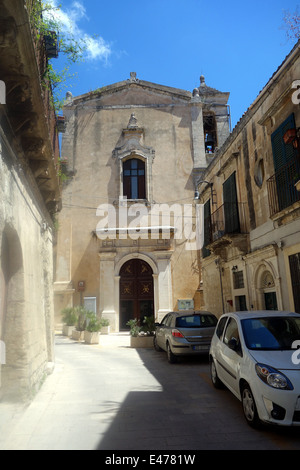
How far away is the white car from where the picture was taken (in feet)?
13.5

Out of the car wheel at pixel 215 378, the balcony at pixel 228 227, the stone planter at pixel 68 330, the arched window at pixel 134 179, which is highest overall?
the arched window at pixel 134 179

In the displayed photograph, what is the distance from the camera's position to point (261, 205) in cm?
1058

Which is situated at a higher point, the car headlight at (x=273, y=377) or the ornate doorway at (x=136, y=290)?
the ornate doorway at (x=136, y=290)

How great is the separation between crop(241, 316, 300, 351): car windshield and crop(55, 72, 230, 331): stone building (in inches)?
540

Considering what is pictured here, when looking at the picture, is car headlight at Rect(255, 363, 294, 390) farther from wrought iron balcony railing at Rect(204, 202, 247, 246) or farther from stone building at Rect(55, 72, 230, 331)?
stone building at Rect(55, 72, 230, 331)

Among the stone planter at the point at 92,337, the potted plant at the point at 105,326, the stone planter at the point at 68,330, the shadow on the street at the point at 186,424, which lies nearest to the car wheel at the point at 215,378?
the shadow on the street at the point at 186,424

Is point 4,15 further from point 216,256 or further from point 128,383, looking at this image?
point 216,256

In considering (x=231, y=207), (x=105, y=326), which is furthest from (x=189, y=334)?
(x=105, y=326)

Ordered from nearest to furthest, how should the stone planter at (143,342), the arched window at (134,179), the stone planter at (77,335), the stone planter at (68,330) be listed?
the stone planter at (143,342) → the stone planter at (77,335) → the stone planter at (68,330) → the arched window at (134,179)

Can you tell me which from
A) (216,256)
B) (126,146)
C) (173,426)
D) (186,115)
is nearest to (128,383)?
(173,426)

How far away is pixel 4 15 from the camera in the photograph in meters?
3.90

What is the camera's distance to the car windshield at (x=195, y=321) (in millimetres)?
9961

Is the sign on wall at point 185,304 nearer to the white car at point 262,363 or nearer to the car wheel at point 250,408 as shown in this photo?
the white car at point 262,363

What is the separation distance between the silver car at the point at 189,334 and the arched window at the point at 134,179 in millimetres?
12209
